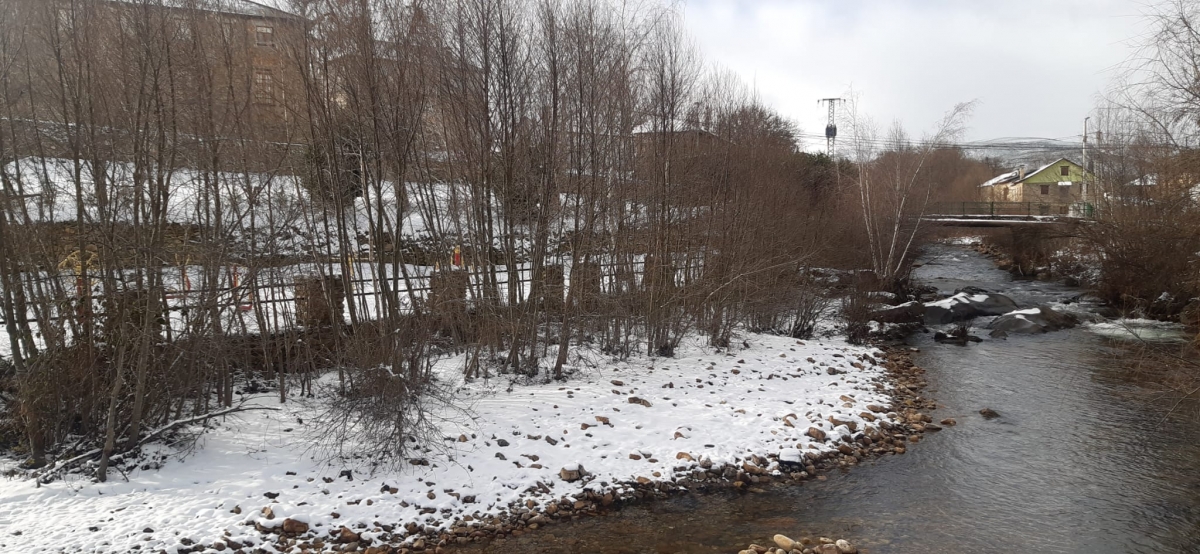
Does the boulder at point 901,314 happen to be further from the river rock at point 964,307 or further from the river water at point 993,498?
the river water at point 993,498

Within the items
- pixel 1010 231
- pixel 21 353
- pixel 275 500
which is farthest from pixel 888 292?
pixel 21 353

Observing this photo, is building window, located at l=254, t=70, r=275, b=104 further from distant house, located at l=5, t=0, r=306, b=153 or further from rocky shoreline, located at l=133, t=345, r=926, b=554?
rocky shoreline, located at l=133, t=345, r=926, b=554

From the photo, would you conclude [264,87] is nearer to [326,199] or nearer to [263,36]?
[263,36]

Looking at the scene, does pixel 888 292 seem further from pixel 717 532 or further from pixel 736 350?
pixel 717 532

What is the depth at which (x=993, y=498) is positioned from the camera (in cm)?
746

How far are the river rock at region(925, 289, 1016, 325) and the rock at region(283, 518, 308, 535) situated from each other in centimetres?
1738

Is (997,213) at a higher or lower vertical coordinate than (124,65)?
lower

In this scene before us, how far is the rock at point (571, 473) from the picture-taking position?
300 inches

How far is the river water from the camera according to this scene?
6.54 m

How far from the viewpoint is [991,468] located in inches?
328

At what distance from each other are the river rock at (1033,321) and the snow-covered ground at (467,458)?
813 cm

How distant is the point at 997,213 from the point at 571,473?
32.4 m

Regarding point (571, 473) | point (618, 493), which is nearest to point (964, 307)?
point (618, 493)

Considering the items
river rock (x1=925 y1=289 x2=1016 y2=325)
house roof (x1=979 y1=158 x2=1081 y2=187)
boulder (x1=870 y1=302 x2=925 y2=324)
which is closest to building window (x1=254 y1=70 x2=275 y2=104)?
boulder (x1=870 y1=302 x2=925 y2=324)
